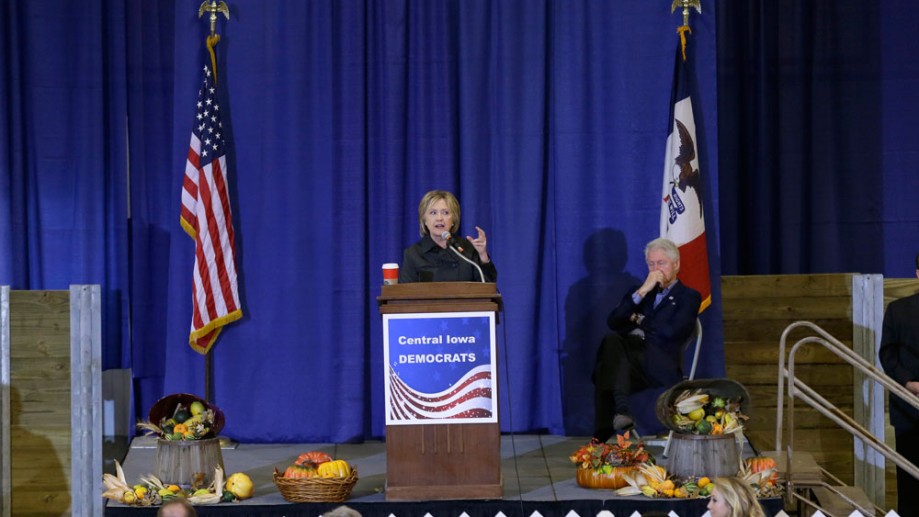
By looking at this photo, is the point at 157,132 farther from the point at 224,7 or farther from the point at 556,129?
the point at 556,129

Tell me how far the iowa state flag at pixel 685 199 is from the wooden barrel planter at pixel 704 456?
4.29 ft

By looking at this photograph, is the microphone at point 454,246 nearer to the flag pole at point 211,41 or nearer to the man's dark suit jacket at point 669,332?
the man's dark suit jacket at point 669,332

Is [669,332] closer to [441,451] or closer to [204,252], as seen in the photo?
[441,451]

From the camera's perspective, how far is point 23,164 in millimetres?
6969

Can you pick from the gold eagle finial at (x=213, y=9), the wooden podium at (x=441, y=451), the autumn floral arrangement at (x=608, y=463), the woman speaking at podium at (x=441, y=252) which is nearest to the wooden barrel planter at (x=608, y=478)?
the autumn floral arrangement at (x=608, y=463)

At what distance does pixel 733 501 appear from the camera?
3578 mm

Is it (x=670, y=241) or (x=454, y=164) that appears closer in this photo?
(x=670, y=241)

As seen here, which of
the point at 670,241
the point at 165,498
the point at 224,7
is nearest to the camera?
the point at 165,498

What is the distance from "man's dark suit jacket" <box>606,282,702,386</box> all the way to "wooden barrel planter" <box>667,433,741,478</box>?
70 cm

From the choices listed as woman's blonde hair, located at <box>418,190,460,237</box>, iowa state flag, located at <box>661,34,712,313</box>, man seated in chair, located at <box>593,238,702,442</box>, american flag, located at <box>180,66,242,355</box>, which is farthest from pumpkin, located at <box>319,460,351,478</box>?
iowa state flag, located at <box>661,34,712,313</box>

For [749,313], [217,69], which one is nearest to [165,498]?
[217,69]

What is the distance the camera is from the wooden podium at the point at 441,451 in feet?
16.4

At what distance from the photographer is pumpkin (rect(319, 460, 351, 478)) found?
5086 millimetres

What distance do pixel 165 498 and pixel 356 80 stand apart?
2663 mm
